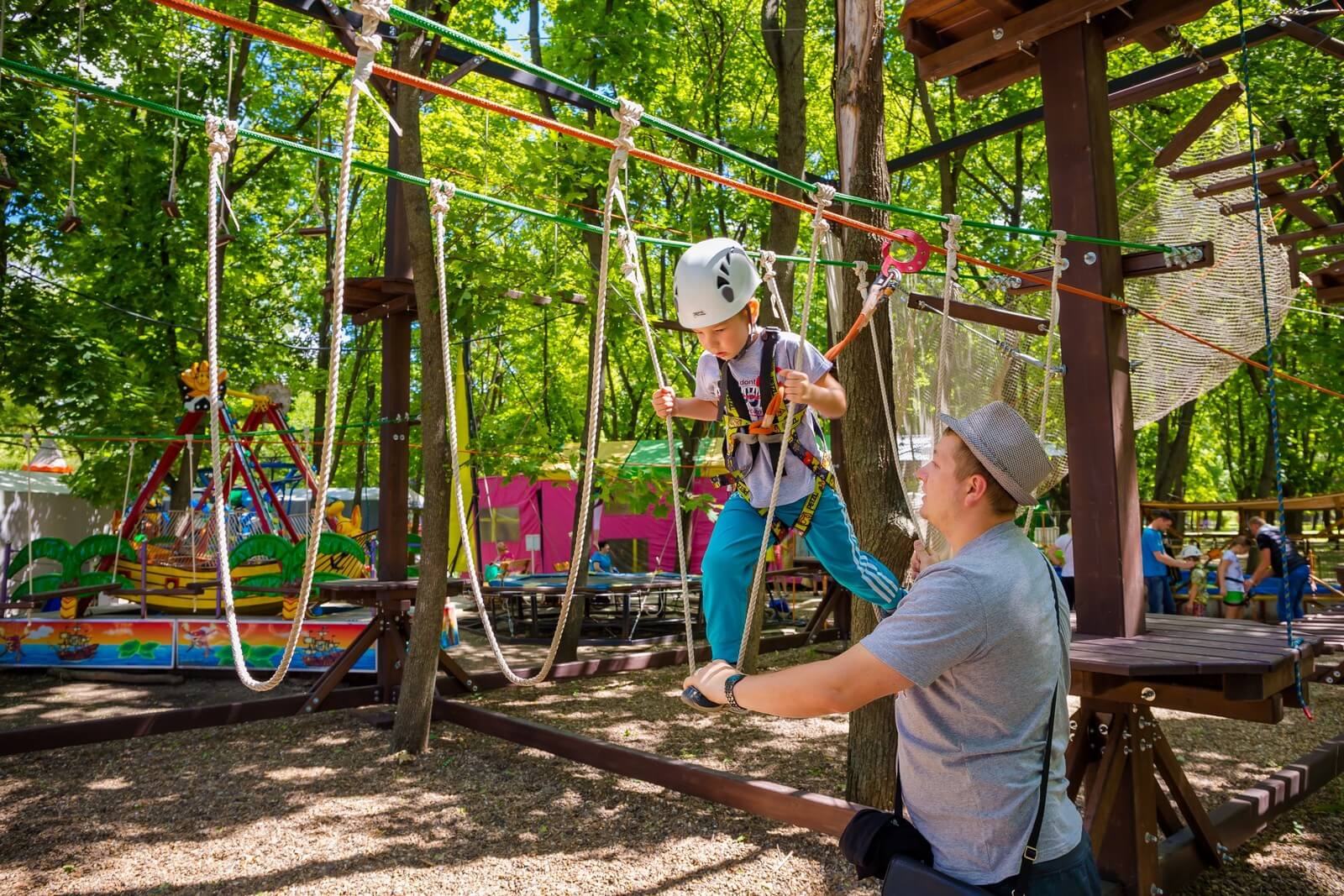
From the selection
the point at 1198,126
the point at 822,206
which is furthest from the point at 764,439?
the point at 1198,126

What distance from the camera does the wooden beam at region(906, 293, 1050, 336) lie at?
435 centimetres

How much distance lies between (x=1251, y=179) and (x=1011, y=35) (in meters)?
1.91

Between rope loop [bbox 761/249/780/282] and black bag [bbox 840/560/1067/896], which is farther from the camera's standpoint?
rope loop [bbox 761/249/780/282]

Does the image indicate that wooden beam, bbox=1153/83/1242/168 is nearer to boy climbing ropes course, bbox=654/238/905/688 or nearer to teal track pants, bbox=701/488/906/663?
boy climbing ropes course, bbox=654/238/905/688

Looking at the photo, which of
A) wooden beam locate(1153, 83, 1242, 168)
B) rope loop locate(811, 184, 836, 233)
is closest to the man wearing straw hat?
rope loop locate(811, 184, 836, 233)

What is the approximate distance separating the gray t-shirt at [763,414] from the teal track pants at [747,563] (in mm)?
60

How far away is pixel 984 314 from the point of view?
4.45 metres

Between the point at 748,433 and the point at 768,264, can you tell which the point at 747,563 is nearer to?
the point at 748,433

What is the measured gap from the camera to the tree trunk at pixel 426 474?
19.9 ft

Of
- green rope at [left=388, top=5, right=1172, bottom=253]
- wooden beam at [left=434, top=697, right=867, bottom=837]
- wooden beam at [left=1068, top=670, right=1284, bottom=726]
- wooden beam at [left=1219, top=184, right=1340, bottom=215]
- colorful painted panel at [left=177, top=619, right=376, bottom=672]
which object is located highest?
wooden beam at [left=1219, top=184, right=1340, bottom=215]

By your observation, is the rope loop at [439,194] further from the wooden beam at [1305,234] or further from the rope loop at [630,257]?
the wooden beam at [1305,234]

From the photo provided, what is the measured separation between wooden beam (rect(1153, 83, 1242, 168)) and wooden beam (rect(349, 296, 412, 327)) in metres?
5.36

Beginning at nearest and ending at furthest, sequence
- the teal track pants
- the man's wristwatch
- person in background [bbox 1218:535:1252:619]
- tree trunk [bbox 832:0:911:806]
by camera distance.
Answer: the man's wristwatch, the teal track pants, tree trunk [bbox 832:0:911:806], person in background [bbox 1218:535:1252:619]

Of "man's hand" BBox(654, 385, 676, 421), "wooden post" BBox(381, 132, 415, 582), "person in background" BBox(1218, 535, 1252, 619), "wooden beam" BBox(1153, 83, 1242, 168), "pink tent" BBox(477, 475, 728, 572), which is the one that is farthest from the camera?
"pink tent" BBox(477, 475, 728, 572)
